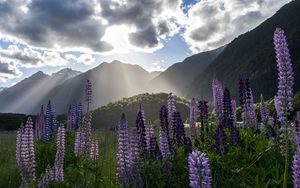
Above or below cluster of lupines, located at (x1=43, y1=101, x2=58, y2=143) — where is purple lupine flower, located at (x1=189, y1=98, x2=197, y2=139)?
below

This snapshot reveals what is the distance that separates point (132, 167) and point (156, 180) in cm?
111

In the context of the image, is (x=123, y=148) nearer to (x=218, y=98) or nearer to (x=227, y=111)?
(x=227, y=111)

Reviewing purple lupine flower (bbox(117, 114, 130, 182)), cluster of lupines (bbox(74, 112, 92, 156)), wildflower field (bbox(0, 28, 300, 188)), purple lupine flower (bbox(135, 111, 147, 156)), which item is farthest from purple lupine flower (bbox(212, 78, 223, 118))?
purple lupine flower (bbox(117, 114, 130, 182))

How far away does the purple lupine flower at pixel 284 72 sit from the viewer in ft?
14.7

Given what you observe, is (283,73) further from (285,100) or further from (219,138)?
(219,138)

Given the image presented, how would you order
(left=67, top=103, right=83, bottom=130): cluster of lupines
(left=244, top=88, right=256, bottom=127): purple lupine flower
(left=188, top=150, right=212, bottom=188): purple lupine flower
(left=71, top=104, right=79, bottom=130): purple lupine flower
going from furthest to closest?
1. (left=71, top=104, right=79, bottom=130): purple lupine flower
2. (left=67, top=103, right=83, bottom=130): cluster of lupines
3. (left=244, top=88, right=256, bottom=127): purple lupine flower
4. (left=188, top=150, right=212, bottom=188): purple lupine flower

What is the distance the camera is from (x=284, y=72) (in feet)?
15.0

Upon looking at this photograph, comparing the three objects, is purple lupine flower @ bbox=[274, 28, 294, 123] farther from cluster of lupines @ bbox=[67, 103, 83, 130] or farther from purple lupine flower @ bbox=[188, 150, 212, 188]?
cluster of lupines @ bbox=[67, 103, 83, 130]

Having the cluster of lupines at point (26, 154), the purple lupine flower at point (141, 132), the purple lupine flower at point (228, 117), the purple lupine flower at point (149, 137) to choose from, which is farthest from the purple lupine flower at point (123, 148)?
the cluster of lupines at point (26, 154)

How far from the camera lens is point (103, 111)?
50.9 meters

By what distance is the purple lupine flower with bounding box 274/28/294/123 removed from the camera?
177 inches

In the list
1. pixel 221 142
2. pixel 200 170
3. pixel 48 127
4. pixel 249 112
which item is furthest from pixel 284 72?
pixel 48 127

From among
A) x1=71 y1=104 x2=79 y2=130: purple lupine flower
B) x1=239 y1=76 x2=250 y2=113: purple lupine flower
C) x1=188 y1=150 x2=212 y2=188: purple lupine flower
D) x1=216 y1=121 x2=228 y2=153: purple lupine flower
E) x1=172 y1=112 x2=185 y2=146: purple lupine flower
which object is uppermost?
x1=71 y1=104 x2=79 y2=130: purple lupine flower

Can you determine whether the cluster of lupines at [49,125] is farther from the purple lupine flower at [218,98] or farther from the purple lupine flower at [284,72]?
the purple lupine flower at [284,72]
